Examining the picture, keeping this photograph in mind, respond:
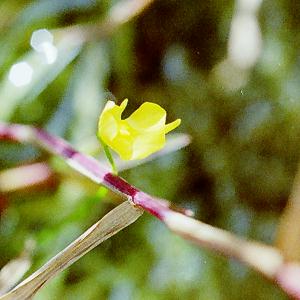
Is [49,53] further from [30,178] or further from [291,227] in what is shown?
[291,227]

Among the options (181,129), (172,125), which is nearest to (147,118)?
(172,125)

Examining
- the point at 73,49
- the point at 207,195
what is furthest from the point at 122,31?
the point at 207,195

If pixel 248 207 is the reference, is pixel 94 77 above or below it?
above

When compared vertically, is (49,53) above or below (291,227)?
above

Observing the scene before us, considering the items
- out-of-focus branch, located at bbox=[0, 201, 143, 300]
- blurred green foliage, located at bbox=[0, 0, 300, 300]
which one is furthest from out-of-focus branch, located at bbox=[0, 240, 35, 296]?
out-of-focus branch, located at bbox=[0, 201, 143, 300]

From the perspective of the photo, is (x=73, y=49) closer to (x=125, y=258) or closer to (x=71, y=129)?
(x=71, y=129)

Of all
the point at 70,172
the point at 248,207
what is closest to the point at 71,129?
the point at 70,172
